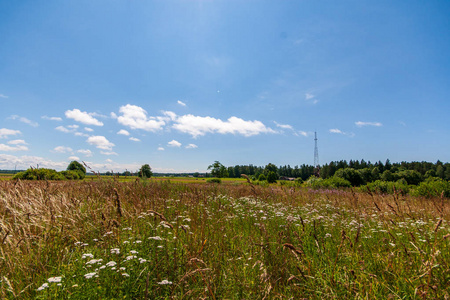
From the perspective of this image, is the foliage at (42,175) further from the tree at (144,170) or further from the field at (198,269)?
the tree at (144,170)

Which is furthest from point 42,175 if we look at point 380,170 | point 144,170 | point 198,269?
point 380,170

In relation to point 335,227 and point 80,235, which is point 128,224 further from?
point 335,227

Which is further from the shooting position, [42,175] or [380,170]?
[380,170]

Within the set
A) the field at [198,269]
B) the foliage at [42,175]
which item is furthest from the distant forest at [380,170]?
the field at [198,269]

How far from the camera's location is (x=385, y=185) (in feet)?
59.4

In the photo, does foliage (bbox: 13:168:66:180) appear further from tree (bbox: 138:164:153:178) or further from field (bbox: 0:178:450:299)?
tree (bbox: 138:164:153:178)

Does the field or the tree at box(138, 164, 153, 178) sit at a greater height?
the tree at box(138, 164, 153, 178)

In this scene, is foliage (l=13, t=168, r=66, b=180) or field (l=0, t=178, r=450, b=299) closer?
field (l=0, t=178, r=450, b=299)

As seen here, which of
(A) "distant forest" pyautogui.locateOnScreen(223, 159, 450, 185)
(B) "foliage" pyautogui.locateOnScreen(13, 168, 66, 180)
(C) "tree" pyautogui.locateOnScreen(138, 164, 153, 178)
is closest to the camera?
(B) "foliage" pyautogui.locateOnScreen(13, 168, 66, 180)

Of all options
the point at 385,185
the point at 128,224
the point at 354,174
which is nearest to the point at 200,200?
the point at 128,224

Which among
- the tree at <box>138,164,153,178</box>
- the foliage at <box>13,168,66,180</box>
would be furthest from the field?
the tree at <box>138,164,153,178</box>

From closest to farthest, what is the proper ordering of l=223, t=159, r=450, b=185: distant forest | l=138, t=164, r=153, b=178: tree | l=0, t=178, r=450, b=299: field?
l=0, t=178, r=450, b=299: field
l=138, t=164, r=153, b=178: tree
l=223, t=159, r=450, b=185: distant forest

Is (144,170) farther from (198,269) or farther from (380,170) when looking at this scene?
(380,170)

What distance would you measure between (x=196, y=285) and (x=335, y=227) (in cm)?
404
